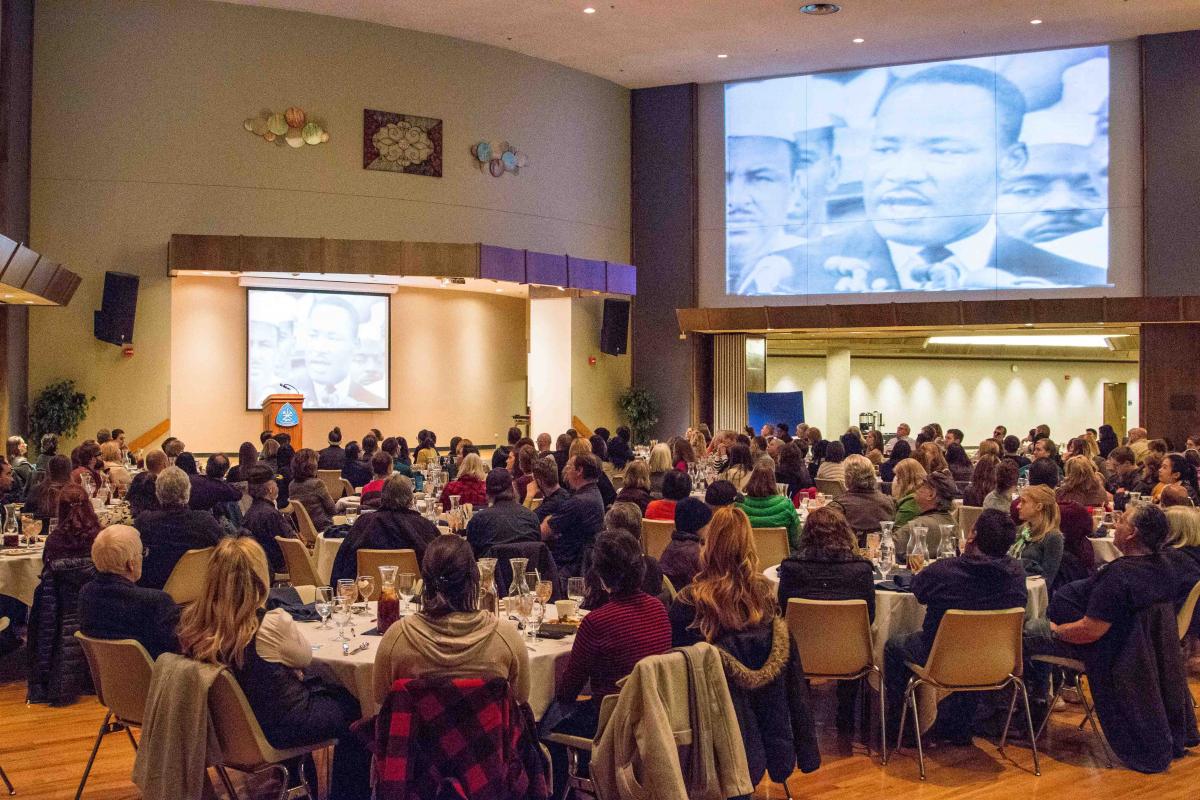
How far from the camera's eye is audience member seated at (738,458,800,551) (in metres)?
7.71

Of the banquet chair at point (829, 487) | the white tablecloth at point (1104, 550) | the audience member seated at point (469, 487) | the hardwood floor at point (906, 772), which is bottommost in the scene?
the hardwood floor at point (906, 772)

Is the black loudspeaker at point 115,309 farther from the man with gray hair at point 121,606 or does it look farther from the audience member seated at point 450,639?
the audience member seated at point 450,639

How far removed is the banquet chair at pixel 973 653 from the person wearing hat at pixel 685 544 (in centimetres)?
119

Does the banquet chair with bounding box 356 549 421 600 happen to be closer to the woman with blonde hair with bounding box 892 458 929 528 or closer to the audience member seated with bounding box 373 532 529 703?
the audience member seated with bounding box 373 532 529 703

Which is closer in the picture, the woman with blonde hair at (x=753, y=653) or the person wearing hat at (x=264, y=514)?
the woman with blonde hair at (x=753, y=653)

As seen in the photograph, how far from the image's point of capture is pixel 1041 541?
6.34 meters

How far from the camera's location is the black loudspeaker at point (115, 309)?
54.7 feet

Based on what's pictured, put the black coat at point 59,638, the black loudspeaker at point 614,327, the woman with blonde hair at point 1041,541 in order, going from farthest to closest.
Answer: the black loudspeaker at point 614,327
the black coat at point 59,638
the woman with blonde hair at point 1041,541

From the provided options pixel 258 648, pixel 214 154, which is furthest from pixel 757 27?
pixel 258 648

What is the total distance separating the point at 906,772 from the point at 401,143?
50.5 ft

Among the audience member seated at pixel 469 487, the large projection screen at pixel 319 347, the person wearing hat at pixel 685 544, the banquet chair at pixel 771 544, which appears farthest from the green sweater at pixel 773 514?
the large projection screen at pixel 319 347

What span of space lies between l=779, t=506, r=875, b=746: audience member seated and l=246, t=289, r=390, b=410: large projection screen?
589 inches

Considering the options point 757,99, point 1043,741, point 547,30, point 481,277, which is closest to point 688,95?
point 757,99

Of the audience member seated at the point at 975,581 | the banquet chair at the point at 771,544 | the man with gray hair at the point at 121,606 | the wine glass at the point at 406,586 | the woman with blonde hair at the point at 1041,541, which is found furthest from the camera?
the banquet chair at the point at 771,544
